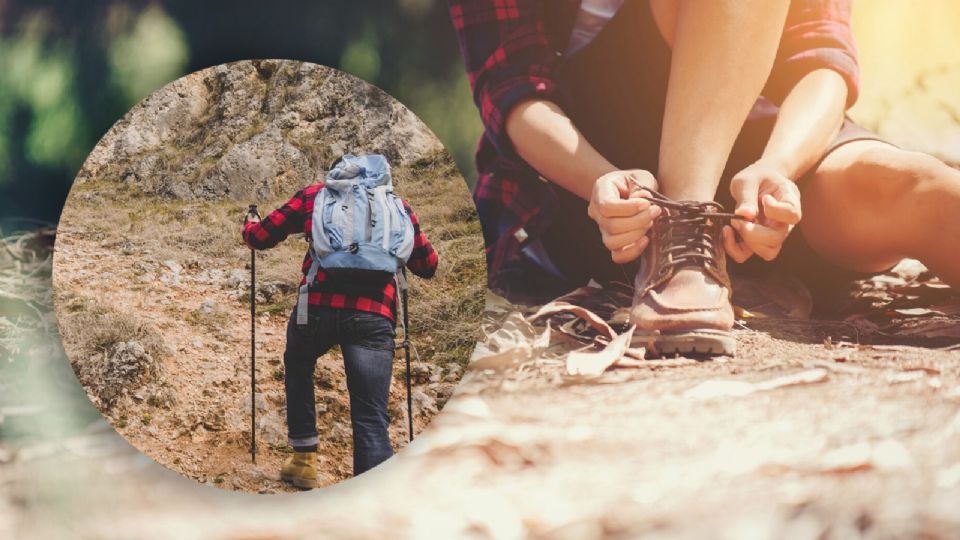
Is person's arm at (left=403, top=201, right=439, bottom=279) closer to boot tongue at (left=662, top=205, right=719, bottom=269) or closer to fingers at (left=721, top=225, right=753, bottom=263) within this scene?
boot tongue at (left=662, top=205, right=719, bottom=269)

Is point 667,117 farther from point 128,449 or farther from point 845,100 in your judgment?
point 128,449

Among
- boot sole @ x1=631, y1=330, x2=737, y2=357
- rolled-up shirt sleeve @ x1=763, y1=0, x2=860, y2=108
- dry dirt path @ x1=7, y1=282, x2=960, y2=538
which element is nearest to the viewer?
dry dirt path @ x1=7, y1=282, x2=960, y2=538

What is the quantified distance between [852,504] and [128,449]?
146cm

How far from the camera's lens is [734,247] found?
161cm

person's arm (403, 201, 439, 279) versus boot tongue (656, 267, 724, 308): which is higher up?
person's arm (403, 201, 439, 279)

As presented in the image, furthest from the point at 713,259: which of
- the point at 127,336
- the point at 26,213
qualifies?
the point at 26,213

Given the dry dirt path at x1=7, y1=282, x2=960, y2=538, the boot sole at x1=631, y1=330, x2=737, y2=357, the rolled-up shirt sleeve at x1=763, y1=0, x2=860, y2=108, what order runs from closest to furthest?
the dry dirt path at x1=7, y1=282, x2=960, y2=538 → the boot sole at x1=631, y1=330, x2=737, y2=357 → the rolled-up shirt sleeve at x1=763, y1=0, x2=860, y2=108

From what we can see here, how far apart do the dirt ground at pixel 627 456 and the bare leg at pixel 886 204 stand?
0.14 metres

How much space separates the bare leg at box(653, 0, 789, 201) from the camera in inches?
62.6

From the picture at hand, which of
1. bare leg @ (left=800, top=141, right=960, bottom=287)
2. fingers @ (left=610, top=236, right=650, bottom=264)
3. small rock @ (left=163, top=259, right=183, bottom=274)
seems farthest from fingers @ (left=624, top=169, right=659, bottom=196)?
small rock @ (left=163, top=259, right=183, bottom=274)

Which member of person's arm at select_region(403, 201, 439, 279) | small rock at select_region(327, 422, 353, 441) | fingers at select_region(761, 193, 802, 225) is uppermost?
fingers at select_region(761, 193, 802, 225)

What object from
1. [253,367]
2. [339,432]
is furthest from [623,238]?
[253,367]

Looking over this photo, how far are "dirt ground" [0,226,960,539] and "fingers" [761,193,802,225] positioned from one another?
0.22 metres

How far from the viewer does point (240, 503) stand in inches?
62.7
